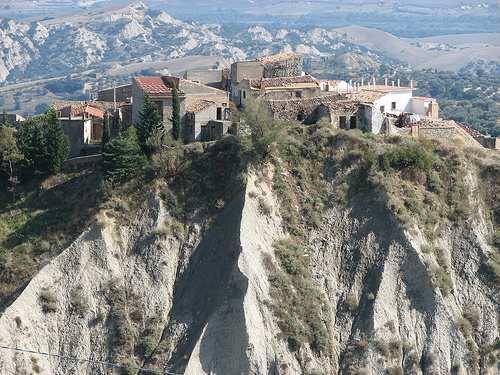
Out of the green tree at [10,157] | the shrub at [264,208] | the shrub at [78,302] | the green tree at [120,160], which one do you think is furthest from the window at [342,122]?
the green tree at [10,157]

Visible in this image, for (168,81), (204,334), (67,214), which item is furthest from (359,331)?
(168,81)

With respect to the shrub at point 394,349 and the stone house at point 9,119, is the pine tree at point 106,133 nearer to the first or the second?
the stone house at point 9,119

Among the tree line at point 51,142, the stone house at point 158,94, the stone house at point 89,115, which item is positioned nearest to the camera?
the tree line at point 51,142

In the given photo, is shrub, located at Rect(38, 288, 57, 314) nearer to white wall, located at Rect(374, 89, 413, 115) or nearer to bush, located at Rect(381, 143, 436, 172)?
bush, located at Rect(381, 143, 436, 172)

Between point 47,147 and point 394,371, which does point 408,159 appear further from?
point 47,147

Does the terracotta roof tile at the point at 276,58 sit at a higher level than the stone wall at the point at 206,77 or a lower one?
higher

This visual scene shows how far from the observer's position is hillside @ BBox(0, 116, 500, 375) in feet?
127

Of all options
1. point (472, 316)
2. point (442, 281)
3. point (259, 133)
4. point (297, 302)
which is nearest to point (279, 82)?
point (259, 133)

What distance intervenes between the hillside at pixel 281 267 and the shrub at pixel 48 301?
53 millimetres

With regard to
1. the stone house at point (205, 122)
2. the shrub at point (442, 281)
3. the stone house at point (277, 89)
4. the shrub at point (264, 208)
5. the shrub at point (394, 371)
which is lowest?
the shrub at point (394, 371)

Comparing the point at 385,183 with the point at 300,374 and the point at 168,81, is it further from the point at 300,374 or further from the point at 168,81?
the point at 168,81

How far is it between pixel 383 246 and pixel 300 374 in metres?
6.30

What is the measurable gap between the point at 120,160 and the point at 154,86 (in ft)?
18.9

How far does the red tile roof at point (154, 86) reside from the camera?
46719 millimetres
